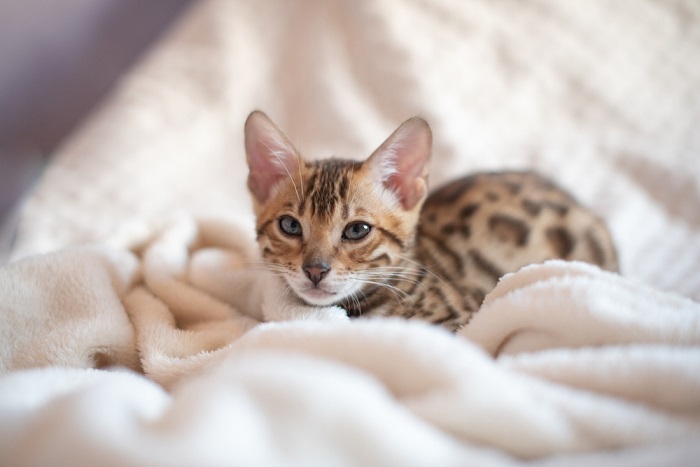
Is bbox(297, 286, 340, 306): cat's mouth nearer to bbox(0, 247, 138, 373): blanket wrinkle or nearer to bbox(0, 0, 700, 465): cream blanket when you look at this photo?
bbox(0, 0, 700, 465): cream blanket

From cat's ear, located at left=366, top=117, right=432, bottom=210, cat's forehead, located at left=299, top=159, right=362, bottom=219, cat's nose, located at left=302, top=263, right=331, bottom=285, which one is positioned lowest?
cat's nose, located at left=302, top=263, right=331, bottom=285

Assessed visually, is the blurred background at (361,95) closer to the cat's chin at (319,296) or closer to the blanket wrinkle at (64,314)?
the blanket wrinkle at (64,314)

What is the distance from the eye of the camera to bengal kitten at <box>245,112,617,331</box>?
3.85ft

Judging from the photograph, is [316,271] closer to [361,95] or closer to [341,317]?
[341,317]

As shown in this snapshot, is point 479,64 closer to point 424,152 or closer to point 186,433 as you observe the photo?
point 424,152

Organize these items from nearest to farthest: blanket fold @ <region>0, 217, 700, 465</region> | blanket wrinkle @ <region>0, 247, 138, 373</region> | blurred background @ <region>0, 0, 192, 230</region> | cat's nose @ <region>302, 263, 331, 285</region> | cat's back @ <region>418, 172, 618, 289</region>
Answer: blanket fold @ <region>0, 217, 700, 465</region>
blanket wrinkle @ <region>0, 247, 138, 373</region>
cat's nose @ <region>302, 263, 331, 285</region>
cat's back @ <region>418, 172, 618, 289</region>
blurred background @ <region>0, 0, 192, 230</region>

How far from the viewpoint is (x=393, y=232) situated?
1.25m

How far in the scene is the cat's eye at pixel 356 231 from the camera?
120 centimetres

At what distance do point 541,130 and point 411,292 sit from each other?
0.99m

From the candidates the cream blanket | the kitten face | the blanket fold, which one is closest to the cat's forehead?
the kitten face

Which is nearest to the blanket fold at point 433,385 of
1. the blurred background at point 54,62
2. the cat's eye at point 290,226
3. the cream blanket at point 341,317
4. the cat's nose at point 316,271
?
the cream blanket at point 341,317

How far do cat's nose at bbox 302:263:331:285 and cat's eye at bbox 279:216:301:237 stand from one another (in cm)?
13

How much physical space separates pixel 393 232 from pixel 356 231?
10 cm

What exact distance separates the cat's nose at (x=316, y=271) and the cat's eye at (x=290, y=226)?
13 centimetres
